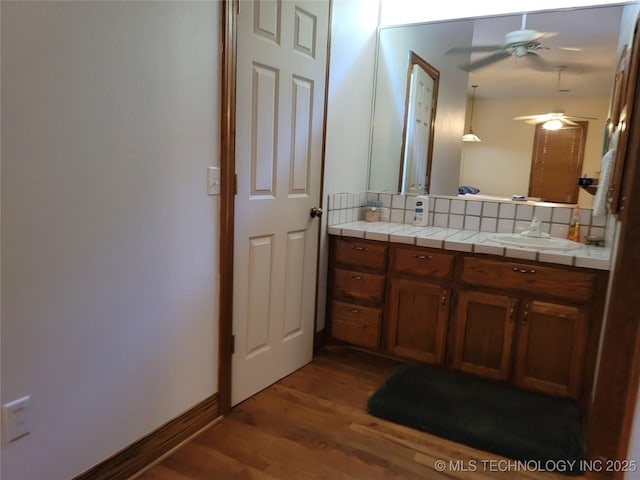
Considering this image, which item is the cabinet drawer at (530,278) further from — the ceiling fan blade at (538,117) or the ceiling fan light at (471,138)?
the ceiling fan blade at (538,117)

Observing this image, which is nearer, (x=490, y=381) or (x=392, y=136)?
(x=490, y=381)

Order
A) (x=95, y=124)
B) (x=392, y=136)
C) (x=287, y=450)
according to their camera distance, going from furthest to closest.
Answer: (x=392, y=136)
(x=287, y=450)
(x=95, y=124)

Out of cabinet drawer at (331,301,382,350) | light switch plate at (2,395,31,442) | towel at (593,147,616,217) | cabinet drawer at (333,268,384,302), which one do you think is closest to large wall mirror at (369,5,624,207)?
towel at (593,147,616,217)

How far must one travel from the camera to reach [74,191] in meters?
1.35

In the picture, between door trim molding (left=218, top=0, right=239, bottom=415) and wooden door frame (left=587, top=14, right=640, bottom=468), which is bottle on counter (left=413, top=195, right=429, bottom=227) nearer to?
wooden door frame (left=587, top=14, right=640, bottom=468)

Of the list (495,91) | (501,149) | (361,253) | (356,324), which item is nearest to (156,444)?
(356,324)

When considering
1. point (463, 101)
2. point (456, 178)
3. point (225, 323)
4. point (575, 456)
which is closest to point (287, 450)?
point (225, 323)

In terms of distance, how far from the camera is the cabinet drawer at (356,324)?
2711 millimetres

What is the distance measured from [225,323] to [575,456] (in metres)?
1.58

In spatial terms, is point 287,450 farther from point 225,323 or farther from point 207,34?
point 207,34

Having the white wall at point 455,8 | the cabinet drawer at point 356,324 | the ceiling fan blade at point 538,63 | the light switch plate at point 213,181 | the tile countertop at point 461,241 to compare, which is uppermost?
the white wall at point 455,8

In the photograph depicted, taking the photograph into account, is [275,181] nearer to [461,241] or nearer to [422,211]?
[461,241]

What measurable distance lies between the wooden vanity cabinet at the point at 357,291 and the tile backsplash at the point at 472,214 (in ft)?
0.78

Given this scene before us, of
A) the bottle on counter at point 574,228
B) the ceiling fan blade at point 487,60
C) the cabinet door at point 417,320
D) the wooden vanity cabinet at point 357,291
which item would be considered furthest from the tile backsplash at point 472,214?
the ceiling fan blade at point 487,60
